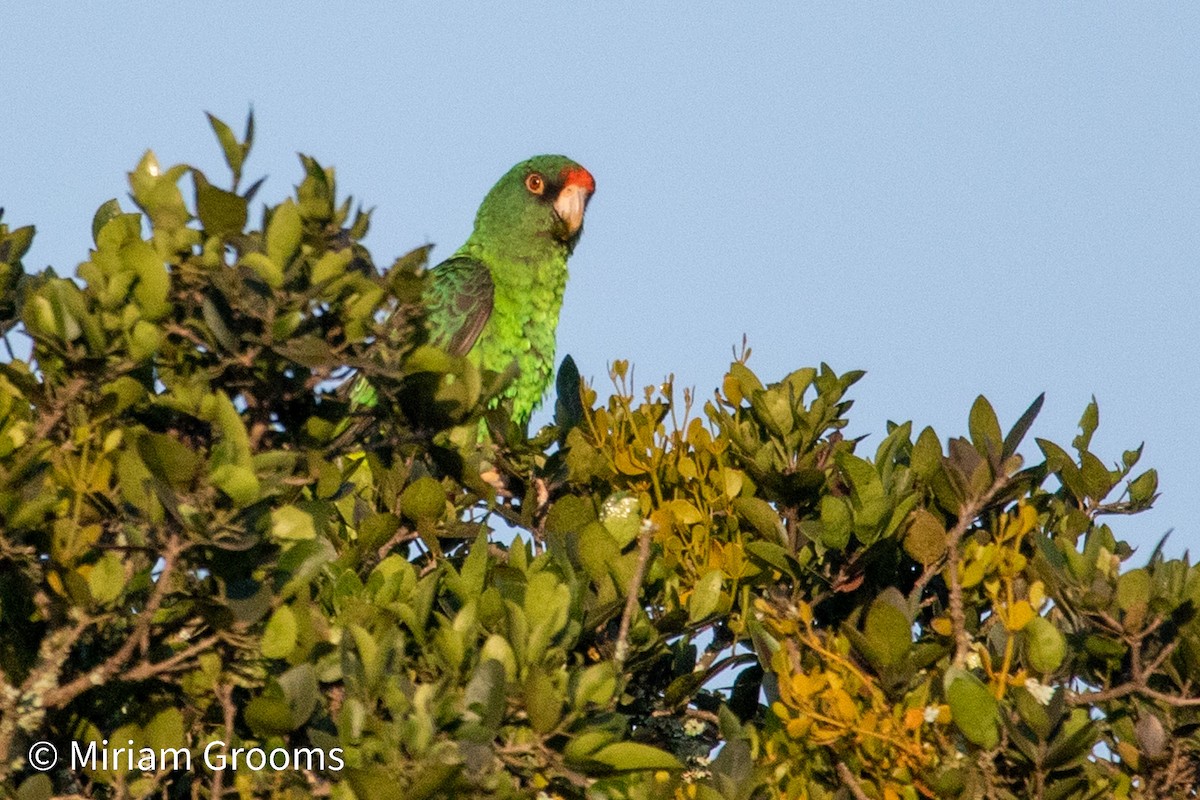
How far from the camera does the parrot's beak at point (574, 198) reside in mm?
8102

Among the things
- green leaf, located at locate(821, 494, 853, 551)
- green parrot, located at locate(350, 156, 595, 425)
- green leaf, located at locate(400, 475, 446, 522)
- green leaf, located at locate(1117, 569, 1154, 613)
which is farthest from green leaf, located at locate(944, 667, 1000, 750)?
green parrot, located at locate(350, 156, 595, 425)

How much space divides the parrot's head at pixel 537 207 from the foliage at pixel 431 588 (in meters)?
4.01

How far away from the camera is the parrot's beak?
8.10 m

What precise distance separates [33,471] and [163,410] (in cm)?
28

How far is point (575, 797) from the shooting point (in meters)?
3.06

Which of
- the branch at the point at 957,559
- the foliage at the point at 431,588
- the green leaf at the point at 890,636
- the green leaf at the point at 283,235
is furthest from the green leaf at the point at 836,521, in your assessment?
the green leaf at the point at 283,235

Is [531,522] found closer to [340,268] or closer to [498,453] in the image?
[498,453]

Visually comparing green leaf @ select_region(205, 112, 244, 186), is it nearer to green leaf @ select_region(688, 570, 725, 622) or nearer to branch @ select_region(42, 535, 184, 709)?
branch @ select_region(42, 535, 184, 709)

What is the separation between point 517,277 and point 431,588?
464 centimetres

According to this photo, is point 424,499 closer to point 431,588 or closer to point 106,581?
point 431,588

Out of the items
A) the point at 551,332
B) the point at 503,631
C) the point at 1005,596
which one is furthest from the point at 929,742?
the point at 551,332

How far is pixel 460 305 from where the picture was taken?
24.9ft

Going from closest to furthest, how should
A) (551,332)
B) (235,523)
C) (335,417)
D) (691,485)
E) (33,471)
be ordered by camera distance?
(235,523) < (33,471) < (335,417) < (691,485) < (551,332)

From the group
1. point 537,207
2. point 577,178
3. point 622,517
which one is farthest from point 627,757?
point 577,178
